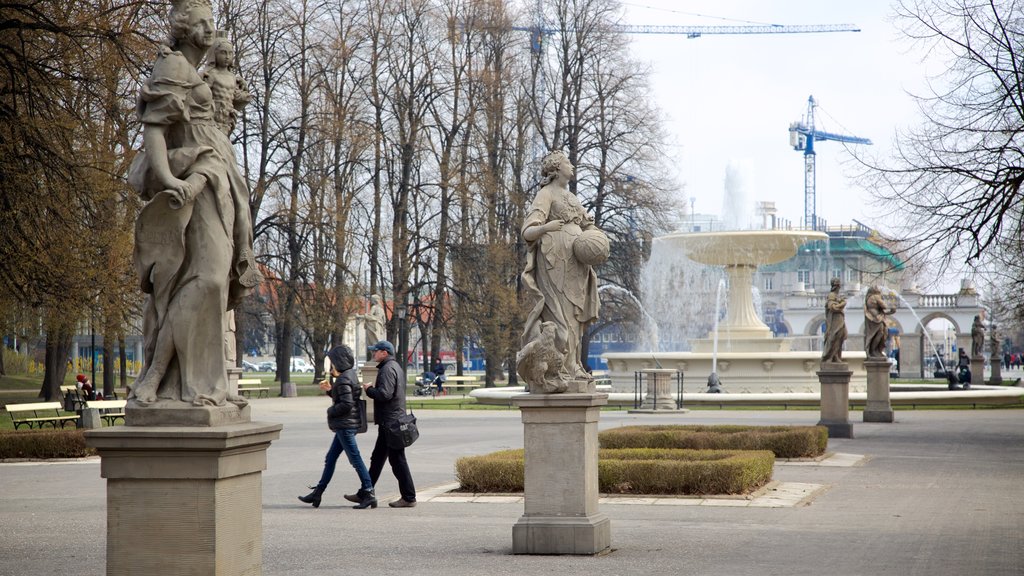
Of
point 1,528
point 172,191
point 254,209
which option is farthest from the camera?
point 254,209

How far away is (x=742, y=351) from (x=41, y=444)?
68.7 feet

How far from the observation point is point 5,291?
17.3 metres

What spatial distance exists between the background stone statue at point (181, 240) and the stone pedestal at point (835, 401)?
17.2 meters

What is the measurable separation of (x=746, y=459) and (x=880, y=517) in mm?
2189

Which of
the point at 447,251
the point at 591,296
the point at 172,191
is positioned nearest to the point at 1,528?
the point at 591,296

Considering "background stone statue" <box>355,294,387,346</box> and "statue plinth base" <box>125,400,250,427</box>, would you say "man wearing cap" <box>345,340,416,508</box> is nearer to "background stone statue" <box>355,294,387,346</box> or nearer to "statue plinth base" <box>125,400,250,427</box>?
"statue plinth base" <box>125,400,250,427</box>

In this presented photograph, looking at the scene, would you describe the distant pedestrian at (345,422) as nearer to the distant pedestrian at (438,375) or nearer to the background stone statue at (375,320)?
the background stone statue at (375,320)

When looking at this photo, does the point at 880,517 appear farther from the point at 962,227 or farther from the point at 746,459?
the point at 962,227

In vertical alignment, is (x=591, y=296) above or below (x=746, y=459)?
above

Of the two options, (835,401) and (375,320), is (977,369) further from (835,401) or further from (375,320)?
(835,401)

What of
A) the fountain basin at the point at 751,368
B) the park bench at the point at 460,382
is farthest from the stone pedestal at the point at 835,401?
the park bench at the point at 460,382

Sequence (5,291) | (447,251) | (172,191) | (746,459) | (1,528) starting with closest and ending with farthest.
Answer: (172,191)
(1,528)
(746,459)
(5,291)
(447,251)

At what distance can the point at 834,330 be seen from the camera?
2244cm

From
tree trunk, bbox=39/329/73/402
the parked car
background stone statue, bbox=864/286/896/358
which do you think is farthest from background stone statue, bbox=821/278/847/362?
the parked car
